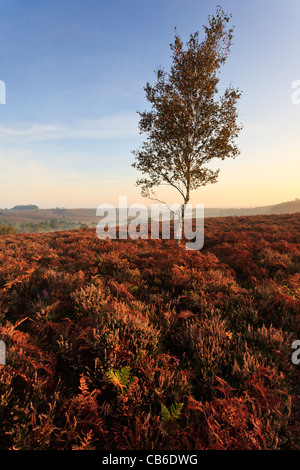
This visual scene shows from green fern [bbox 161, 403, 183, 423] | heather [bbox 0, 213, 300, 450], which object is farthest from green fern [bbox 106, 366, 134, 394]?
green fern [bbox 161, 403, 183, 423]

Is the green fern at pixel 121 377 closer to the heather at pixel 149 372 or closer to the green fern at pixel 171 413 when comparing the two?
the heather at pixel 149 372

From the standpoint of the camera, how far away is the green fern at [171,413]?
2262 millimetres

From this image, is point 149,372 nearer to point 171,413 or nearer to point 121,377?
point 121,377

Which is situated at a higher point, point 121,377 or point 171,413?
point 121,377

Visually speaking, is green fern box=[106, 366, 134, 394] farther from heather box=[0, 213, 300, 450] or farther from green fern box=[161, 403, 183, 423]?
green fern box=[161, 403, 183, 423]

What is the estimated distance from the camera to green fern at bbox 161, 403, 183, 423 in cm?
226

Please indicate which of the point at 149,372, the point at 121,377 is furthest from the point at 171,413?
the point at 121,377

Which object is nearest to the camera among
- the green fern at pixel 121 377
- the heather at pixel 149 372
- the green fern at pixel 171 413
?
the heather at pixel 149 372

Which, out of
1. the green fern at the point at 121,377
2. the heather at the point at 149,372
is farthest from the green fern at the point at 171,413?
the green fern at the point at 121,377

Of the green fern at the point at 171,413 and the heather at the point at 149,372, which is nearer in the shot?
the heather at the point at 149,372

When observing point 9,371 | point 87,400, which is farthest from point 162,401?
point 9,371

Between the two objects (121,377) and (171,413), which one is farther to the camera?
(121,377)

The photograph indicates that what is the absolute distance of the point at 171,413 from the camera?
7.57ft
